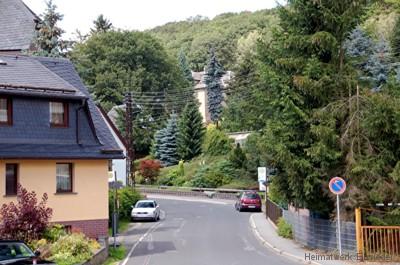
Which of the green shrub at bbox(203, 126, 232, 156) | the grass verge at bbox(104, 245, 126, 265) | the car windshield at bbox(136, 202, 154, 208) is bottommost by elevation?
the grass verge at bbox(104, 245, 126, 265)

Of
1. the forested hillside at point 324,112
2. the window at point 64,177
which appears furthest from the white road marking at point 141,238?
the forested hillside at point 324,112

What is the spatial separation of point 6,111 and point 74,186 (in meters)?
3.84

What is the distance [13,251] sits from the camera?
1750 cm

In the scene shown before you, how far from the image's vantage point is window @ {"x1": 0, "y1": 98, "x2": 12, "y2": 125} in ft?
80.3

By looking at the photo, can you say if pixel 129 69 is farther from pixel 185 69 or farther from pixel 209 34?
pixel 209 34

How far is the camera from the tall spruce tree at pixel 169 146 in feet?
271

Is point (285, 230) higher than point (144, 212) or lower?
lower

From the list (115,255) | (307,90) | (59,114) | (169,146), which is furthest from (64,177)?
(169,146)

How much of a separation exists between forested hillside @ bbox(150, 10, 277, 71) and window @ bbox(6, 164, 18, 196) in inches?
4396

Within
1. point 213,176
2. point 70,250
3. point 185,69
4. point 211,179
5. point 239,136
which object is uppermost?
point 185,69

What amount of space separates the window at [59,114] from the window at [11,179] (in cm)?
245

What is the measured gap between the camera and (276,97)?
25.8m

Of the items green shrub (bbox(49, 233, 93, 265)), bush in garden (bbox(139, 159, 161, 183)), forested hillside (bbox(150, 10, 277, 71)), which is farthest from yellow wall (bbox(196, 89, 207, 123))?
green shrub (bbox(49, 233, 93, 265))

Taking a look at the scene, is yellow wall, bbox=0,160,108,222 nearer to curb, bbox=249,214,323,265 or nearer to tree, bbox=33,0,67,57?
curb, bbox=249,214,323,265
